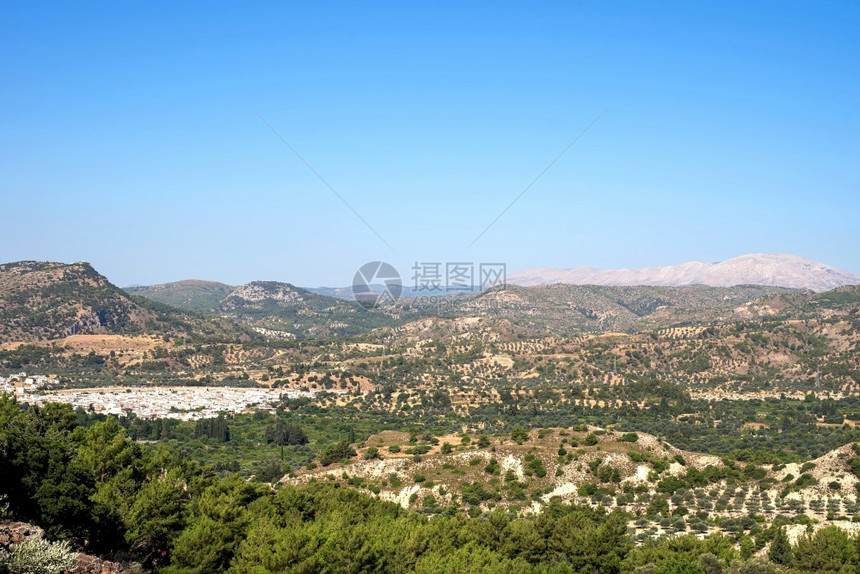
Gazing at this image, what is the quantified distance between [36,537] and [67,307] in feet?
543

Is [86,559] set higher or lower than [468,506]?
higher

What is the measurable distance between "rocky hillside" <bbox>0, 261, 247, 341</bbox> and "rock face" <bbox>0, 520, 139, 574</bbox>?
481 ft

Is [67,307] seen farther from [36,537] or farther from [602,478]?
[36,537]

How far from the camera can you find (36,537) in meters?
19.8

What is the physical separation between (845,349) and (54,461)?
135 metres

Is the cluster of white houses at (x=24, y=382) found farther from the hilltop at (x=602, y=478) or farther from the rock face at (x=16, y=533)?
the rock face at (x=16, y=533)

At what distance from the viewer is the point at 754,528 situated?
38.5m

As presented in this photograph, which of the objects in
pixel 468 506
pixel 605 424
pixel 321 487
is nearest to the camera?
pixel 321 487

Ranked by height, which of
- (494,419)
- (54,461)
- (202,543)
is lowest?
(494,419)

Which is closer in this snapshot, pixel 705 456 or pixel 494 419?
pixel 705 456

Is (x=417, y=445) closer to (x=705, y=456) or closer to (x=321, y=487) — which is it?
(x=321, y=487)

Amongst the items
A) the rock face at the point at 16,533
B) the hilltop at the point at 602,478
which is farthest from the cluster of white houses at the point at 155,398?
the rock face at the point at 16,533

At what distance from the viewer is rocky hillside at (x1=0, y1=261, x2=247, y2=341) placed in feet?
514

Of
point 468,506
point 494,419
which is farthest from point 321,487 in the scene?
point 494,419
